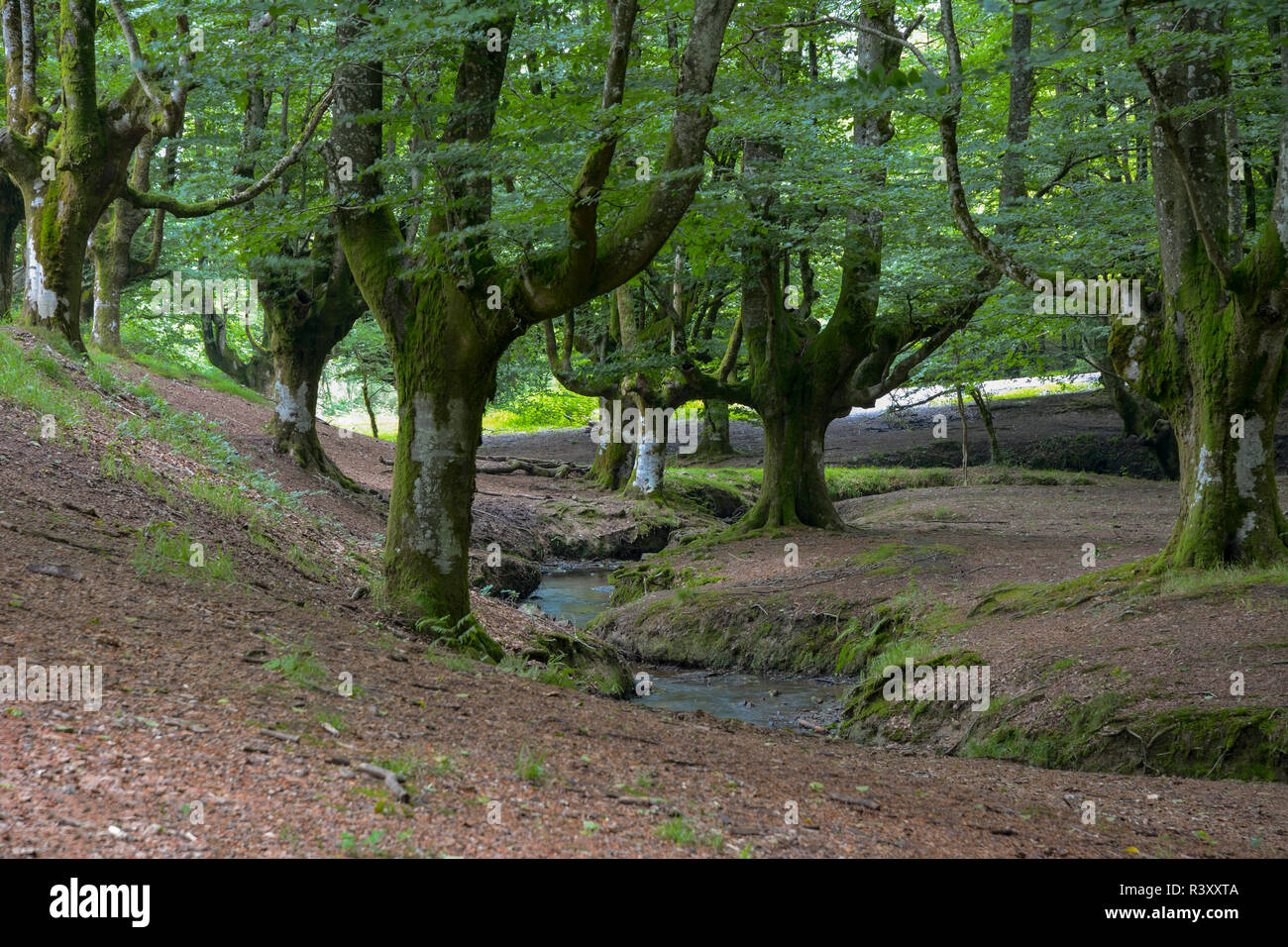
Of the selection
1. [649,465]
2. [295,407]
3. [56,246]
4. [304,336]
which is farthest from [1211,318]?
[56,246]

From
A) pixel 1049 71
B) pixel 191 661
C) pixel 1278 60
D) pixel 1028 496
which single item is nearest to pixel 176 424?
pixel 191 661

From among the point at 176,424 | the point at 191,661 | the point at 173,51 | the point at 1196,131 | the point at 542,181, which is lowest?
the point at 191,661

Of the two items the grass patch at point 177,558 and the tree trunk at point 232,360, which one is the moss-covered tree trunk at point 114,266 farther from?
the grass patch at point 177,558

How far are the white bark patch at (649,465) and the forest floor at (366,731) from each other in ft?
35.0

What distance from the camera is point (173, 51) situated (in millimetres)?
9273

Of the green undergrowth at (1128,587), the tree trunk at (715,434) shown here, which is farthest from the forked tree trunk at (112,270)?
the green undergrowth at (1128,587)

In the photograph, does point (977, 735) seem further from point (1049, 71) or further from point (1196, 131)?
point (1049, 71)

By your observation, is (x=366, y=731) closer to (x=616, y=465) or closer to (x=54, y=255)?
(x=54, y=255)

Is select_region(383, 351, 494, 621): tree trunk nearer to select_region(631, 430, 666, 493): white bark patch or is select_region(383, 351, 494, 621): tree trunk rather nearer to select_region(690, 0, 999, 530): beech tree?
select_region(690, 0, 999, 530): beech tree

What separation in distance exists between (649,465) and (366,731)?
17.5m

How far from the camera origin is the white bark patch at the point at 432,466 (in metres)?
7.95

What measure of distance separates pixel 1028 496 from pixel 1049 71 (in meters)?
10.8

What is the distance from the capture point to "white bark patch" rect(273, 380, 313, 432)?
1586 cm

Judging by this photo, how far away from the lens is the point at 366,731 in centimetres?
460
